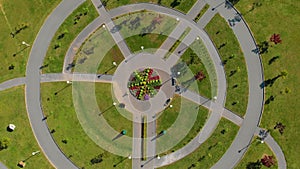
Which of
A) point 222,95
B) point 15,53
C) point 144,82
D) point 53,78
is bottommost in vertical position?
point 222,95

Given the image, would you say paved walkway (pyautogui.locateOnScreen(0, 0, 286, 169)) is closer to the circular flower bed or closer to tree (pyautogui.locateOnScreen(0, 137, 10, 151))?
the circular flower bed

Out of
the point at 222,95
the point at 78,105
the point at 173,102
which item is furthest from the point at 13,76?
the point at 222,95

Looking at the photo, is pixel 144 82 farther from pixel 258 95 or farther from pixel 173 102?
pixel 258 95

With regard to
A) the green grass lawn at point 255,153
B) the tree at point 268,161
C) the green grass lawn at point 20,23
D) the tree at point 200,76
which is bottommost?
the tree at point 268,161

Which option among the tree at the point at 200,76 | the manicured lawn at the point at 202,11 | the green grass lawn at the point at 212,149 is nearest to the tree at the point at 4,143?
the green grass lawn at the point at 212,149

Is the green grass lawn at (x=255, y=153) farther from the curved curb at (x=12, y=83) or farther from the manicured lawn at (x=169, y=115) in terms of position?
the curved curb at (x=12, y=83)

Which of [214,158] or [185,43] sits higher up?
[185,43]

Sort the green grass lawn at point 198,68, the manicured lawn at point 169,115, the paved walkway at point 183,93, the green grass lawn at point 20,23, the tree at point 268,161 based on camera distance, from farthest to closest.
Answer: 1. the green grass lawn at point 20,23
2. the green grass lawn at point 198,68
3. the manicured lawn at point 169,115
4. the paved walkway at point 183,93
5. the tree at point 268,161

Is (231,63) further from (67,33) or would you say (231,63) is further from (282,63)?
(67,33)
